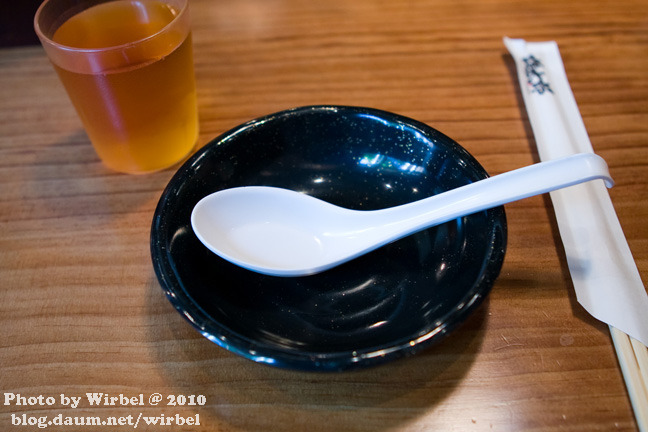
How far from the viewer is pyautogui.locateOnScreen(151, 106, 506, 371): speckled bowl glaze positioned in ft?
1.24

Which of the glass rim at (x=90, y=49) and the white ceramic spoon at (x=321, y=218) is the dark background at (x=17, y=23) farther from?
the white ceramic spoon at (x=321, y=218)

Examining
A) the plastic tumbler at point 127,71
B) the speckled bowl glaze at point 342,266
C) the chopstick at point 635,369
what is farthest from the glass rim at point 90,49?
the chopstick at point 635,369

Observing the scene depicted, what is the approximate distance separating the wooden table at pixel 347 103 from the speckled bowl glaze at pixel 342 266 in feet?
0.14

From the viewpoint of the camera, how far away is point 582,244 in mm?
493

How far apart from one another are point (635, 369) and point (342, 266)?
0.83ft

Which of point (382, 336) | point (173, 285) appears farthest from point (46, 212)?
point (382, 336)

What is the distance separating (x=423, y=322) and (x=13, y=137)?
568 mm

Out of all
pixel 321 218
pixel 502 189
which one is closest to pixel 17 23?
pixel 321 218

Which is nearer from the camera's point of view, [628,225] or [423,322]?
[423,322]

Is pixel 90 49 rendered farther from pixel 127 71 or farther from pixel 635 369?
pixel 635 369

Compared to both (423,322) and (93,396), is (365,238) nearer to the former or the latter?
(423,322)

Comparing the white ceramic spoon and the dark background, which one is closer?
the white ceramic spoon

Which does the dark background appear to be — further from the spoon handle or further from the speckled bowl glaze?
the spoon handle

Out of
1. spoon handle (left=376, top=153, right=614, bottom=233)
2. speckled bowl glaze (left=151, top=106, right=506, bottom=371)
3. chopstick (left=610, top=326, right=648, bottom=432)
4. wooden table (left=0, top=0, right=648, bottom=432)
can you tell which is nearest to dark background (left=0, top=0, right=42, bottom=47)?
wooden table (left=0, top=0, right=648, bottom=432)
